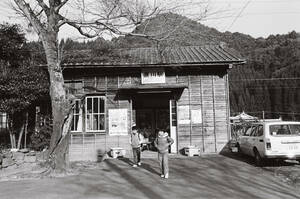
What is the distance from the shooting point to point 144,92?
18156 mm

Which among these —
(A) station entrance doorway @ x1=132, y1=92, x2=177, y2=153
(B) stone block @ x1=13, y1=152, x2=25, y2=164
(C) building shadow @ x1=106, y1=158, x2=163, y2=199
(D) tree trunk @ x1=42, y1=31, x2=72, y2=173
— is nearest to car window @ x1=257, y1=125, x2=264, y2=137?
(C) building shadow @ x1=106, y1=158, x2=163, y2=199

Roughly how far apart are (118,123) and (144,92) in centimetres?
205

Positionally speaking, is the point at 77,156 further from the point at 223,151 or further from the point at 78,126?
the point at 223,151

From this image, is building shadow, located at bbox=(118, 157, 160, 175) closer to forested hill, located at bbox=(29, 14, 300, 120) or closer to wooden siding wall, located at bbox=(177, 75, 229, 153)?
wooden siding wall, located at bbox=(177, 75, 229, 153)

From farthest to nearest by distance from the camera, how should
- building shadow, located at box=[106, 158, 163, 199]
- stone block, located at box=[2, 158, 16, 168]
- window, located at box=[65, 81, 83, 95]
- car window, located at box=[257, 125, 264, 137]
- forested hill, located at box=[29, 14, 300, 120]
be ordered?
forested hill, located at box=[29, 14, 300, 120], window, located at box=[65, 81, 83, 95], stone block, located at box=[2, 158, 16, 168], car window, located at box=[257, 125, 264, 137], building shadow, located at box=[106, 158, 163, 199]

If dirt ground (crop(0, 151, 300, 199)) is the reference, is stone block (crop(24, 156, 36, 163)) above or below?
above

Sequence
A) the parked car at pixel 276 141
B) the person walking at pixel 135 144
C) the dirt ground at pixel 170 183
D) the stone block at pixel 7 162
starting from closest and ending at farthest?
the dirt ground at pixel 170 183
the parked car at pixel 276 141
the person walking at pixel 135 144
the stone block at pixel 7 162

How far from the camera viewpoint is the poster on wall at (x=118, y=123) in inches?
724

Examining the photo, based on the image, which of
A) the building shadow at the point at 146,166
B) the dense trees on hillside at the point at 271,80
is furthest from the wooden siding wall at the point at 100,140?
the dense trees on hillside at the point at 271,80

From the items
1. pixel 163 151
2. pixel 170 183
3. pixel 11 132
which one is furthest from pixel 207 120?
pixel 11 132

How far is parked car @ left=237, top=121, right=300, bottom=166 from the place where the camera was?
13680 millimetres

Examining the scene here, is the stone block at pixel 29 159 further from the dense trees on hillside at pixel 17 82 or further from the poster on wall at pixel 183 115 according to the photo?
the poster on wall at pixel 183 115

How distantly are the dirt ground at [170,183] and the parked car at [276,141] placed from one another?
1.70ft

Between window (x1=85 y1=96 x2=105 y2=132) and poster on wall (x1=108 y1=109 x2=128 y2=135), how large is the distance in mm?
409
